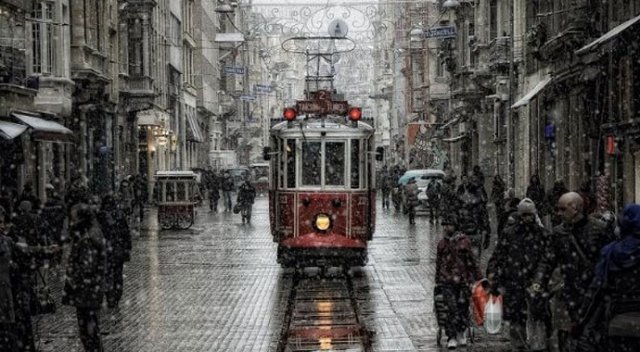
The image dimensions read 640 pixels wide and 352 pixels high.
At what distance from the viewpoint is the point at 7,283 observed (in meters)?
11.7

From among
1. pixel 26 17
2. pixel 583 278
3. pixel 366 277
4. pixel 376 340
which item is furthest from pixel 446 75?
pixel 583 278

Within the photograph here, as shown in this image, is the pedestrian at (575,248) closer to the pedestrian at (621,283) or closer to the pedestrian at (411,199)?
the pedestrian at (621,283)

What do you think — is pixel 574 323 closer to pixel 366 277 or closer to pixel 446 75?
pixel 366 277

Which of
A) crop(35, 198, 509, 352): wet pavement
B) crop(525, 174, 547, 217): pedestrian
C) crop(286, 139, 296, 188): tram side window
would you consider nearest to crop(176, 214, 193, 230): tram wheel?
crop(35, 198, 509, 352): wet pavement

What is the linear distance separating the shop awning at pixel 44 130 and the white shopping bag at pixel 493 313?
71.1 ft

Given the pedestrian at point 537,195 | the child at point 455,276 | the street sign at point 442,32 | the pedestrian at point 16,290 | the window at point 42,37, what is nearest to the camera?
the pedestrian at point 16,290

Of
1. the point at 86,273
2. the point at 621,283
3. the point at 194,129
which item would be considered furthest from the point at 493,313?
the point at 194,129

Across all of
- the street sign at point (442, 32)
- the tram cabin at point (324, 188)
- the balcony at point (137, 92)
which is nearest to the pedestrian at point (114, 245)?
the tram cabin at point (324, 188)

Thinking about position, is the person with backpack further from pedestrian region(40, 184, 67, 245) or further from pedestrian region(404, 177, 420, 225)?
pedestrian region(40, 184, 67, 245)

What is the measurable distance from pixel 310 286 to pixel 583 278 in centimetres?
1286

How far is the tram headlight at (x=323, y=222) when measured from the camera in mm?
23953

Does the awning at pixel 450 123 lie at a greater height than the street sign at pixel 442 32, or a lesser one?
lesser

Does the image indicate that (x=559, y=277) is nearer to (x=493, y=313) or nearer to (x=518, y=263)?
(x=518, y=263)

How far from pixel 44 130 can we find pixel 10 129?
2.43 m
